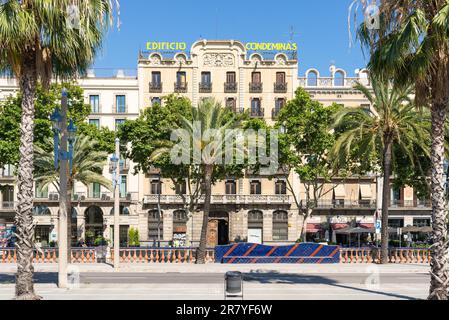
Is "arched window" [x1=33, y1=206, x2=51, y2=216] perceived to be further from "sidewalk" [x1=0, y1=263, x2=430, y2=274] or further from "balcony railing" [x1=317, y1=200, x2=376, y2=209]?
"balcony railing" [x1=317, y1=200, x2=376, y2=209]

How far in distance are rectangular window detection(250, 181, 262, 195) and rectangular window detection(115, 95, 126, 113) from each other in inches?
608

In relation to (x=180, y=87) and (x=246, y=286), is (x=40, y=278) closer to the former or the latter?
(x=246, y=286)

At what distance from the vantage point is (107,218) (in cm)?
5900

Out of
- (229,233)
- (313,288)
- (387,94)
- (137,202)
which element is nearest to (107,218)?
(137,202)

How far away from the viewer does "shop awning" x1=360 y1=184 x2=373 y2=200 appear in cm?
6028

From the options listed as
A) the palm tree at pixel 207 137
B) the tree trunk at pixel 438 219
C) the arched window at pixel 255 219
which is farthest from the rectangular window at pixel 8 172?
the tree trunk at pixel 438 219

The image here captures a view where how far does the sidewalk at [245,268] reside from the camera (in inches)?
1156

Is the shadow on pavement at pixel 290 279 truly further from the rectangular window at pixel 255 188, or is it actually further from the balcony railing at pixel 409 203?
the balcony railing at pixel 409 203

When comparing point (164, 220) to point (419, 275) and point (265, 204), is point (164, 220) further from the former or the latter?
point (419, 275)

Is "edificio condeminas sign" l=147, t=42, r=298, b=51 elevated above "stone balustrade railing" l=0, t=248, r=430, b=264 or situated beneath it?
elevated above

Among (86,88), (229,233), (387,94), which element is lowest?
(229,233)

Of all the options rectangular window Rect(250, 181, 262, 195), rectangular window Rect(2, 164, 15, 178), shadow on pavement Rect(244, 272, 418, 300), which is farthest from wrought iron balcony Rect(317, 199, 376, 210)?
shadow on pavement Rect(244, 272, 418, 300)

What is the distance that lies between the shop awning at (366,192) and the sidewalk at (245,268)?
27.9 metres
